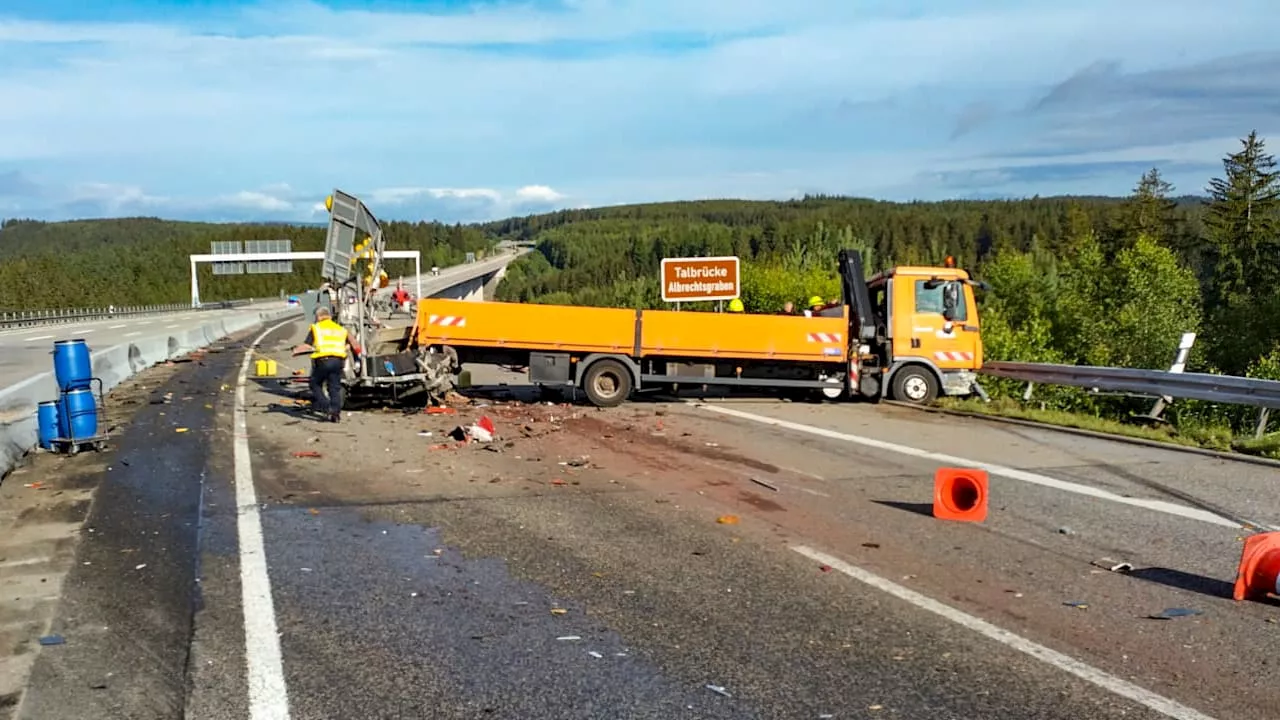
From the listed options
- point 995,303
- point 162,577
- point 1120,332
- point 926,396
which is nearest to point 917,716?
point 162,577

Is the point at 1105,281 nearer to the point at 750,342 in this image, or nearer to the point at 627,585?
the point at 750,342

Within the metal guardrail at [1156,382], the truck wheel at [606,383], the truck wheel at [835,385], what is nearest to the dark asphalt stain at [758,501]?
the metal guardrail at [1156,382]

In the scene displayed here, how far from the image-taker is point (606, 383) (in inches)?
653

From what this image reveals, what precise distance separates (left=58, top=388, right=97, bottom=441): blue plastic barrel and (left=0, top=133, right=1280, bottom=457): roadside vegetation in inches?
499

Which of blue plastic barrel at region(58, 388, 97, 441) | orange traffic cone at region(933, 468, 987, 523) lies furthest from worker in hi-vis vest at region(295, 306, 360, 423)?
orange traffic cone at region(933, 468, 987, 523)

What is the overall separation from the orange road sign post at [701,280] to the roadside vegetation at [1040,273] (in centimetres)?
309

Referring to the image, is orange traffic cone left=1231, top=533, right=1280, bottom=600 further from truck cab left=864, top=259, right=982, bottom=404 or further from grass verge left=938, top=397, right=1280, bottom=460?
truck cab left=864, top=259, right=982, bottom=404

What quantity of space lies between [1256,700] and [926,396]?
13.5 meters

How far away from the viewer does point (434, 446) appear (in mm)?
11930

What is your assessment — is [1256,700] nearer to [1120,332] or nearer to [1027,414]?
[1027,414]

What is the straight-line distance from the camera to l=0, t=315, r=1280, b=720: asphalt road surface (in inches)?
178

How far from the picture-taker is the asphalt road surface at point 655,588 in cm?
452

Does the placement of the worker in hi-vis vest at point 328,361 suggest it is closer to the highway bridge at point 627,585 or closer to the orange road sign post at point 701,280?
the highway bridge at point 627,585

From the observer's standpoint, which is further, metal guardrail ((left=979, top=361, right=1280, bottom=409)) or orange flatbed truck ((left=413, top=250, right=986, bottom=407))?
orange flatbed truck ((left=413, top=250, right=986, bottom=407))
